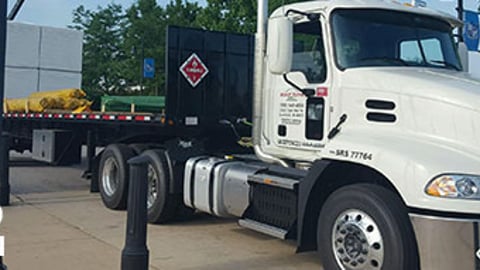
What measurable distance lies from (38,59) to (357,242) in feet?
66.4

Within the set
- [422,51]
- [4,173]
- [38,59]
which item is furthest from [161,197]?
[38,59]

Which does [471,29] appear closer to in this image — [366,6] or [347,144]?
[366,6]

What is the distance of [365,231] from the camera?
5059 mm

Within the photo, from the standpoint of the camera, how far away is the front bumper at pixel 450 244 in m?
4.48

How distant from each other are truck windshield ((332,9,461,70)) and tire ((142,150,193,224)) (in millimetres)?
3177

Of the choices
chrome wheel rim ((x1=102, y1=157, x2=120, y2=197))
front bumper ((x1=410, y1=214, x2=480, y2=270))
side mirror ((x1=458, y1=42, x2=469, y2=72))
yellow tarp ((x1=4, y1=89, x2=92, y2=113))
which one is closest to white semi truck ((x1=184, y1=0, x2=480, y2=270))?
front bumper ((x1=410, y1=214, x2=480, y2=270))

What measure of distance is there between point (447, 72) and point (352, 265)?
2102mm

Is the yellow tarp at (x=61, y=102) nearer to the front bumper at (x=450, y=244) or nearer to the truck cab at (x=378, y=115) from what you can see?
the truck cab at (x=378, y=115)

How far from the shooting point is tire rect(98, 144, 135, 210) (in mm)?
9055

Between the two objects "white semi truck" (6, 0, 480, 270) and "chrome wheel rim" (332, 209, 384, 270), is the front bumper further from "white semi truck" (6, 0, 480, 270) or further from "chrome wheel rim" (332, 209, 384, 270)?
"chrome wheel rim" (332, 209, 384, 270)

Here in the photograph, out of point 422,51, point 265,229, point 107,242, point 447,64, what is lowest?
point 107,242

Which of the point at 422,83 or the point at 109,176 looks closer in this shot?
the point at 422,83

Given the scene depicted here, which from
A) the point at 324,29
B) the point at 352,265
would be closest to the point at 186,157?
the point at 324,29

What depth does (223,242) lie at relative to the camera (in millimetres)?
7316
